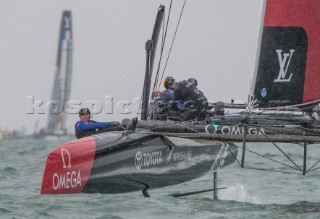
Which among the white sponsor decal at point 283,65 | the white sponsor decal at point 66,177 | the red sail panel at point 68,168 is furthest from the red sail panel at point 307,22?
the white sponsor decal at point 66,177

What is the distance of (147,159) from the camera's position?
27.8ft

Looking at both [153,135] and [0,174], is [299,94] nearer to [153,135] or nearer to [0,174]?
[153,135]

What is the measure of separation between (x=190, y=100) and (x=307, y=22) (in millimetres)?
1649

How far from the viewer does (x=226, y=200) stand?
9.60 m

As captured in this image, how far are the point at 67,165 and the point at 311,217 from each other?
2471 millimetres

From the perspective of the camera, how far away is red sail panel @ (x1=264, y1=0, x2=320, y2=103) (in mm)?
9188

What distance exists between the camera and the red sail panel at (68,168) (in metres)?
7.68

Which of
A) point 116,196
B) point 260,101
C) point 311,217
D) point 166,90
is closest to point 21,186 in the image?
point 116,196

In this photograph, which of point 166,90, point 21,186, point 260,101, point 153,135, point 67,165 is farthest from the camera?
point 21,186

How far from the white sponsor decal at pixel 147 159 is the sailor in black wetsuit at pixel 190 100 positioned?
0.64 metres

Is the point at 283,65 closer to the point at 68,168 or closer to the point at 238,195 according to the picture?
the point at 238,195

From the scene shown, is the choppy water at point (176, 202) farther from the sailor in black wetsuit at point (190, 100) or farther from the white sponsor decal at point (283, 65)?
the white sponsor decal at point (283, 65)

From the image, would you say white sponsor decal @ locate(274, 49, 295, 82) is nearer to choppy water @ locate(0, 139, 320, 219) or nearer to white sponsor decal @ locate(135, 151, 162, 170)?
choppy water @ locate(0, 139, 320, 219)

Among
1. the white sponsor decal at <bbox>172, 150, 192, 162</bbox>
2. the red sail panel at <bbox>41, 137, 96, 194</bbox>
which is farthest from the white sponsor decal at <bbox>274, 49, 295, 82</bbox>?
the red sail panel at <bbox>41, 137, 96, 194</bbox>
